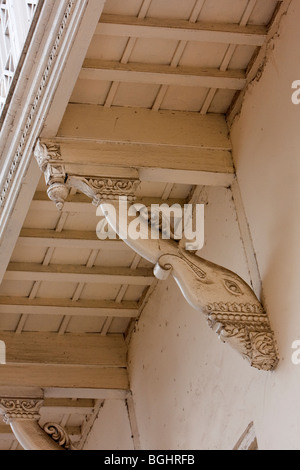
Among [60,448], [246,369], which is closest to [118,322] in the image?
[60,448]

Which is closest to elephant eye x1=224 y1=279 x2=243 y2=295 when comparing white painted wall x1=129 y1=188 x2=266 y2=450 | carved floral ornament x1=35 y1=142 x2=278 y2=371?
carved floral ornament x1=35 y1=142 x2=278 y2=371

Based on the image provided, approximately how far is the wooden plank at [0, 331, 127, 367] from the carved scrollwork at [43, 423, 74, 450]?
1.87ft

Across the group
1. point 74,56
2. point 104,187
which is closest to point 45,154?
point 104,187

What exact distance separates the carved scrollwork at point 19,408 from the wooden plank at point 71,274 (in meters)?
0.82

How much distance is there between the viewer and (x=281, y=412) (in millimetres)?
5137

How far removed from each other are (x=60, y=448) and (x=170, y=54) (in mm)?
2483

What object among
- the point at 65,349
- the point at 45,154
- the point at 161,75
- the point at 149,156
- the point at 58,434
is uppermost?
the point at 161,75

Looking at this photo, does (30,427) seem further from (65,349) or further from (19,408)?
(65,349)

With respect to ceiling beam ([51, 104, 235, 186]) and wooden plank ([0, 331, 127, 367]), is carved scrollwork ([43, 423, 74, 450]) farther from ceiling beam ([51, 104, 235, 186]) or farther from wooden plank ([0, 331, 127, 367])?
ceiling beam ([51, 104, 235, 186])

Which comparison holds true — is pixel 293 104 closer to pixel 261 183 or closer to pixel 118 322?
pixel 261 183

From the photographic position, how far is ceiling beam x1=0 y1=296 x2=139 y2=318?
23.1 ft

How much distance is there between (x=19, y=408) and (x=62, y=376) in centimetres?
37

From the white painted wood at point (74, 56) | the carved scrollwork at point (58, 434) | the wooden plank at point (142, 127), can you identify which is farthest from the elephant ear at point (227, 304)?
the carved scrollwork at point (58, 434)

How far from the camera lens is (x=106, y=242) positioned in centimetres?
666
